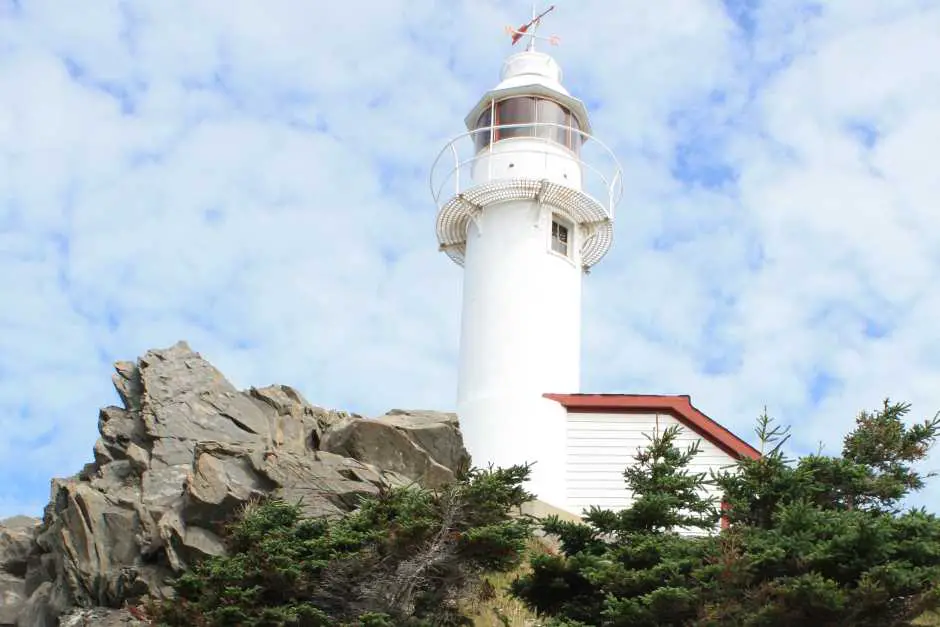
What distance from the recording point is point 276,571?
15.6m

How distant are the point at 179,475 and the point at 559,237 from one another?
35.2 feet

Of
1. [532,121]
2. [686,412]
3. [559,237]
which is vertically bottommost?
[686,412]

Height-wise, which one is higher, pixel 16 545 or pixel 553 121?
pixel 553 121

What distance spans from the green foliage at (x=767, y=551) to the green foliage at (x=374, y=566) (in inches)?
34.3

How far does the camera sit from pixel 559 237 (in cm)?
2652

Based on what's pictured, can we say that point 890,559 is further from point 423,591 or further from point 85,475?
point 85,475

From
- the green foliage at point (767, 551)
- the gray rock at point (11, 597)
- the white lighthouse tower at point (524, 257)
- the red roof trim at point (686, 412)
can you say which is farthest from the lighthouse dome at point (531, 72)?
the gray rock at point (11, 597)

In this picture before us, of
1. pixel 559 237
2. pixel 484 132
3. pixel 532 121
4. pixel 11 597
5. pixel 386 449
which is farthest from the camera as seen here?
pixel 484 132

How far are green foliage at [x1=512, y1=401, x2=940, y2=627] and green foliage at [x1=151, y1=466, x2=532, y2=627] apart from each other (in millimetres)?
870

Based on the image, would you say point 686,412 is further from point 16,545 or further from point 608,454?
point 16,545

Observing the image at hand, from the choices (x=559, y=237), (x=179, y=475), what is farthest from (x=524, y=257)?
(x=179, y=475)

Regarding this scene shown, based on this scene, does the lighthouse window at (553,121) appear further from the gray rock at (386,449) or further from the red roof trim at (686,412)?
the gray rock at (386,449)

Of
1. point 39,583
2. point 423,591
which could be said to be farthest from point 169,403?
point 423,591

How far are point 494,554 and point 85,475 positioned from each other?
29.8ft
